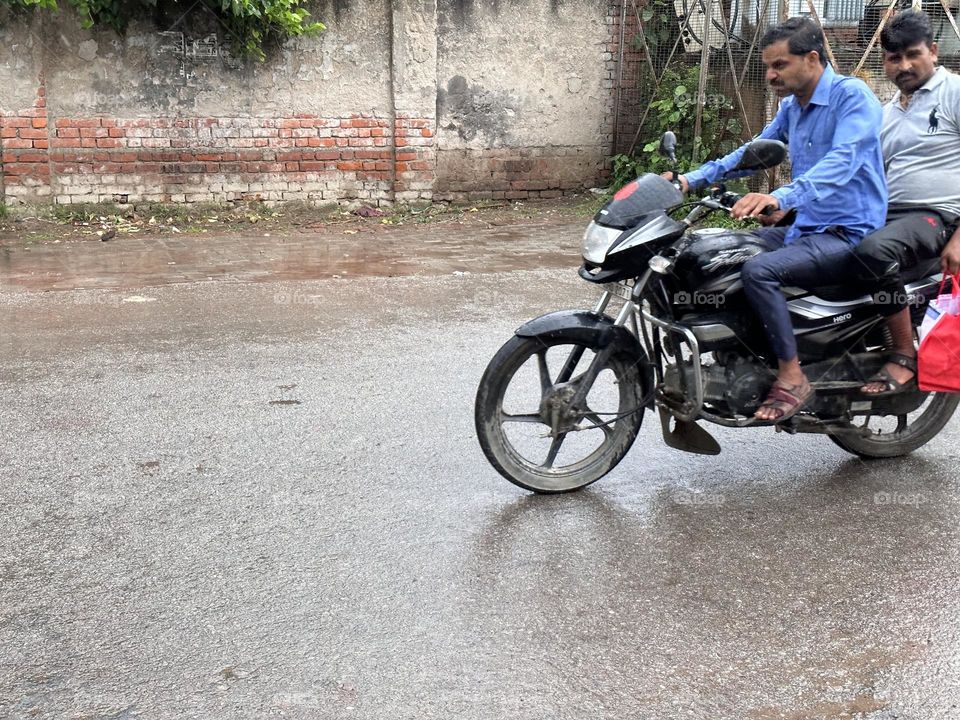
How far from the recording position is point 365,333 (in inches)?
254

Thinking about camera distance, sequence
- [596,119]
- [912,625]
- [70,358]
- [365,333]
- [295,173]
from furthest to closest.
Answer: [596,119] < [295,173] < [365,333] < [70,358] < [912,625]

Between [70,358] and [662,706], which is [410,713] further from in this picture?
[70,358]

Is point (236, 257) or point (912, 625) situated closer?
point (912, 625)

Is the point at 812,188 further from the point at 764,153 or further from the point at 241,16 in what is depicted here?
the point at 241,16

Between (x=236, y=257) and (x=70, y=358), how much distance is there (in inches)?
125

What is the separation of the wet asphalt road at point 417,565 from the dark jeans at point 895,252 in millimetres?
789

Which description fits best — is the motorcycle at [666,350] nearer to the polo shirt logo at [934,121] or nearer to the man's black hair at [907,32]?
the polo shirt logo at [934,121]

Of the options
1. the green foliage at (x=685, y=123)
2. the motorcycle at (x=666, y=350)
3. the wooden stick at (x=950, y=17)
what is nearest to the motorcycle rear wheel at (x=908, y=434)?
the motorcycle at (x=666, y=350)

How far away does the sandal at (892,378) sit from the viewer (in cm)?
424

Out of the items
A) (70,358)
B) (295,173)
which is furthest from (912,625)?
(295,173)

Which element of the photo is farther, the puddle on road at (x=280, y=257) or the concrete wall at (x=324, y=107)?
the concrete wall at (x=324, y=107)

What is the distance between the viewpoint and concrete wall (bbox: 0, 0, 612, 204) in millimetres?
10070

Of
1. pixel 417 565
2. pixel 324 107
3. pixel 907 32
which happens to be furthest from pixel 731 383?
pixel 324 107

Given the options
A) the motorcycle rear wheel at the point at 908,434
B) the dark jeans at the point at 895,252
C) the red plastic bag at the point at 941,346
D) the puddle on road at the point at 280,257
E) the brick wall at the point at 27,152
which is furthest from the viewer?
the brick wall at the point at 27,152
